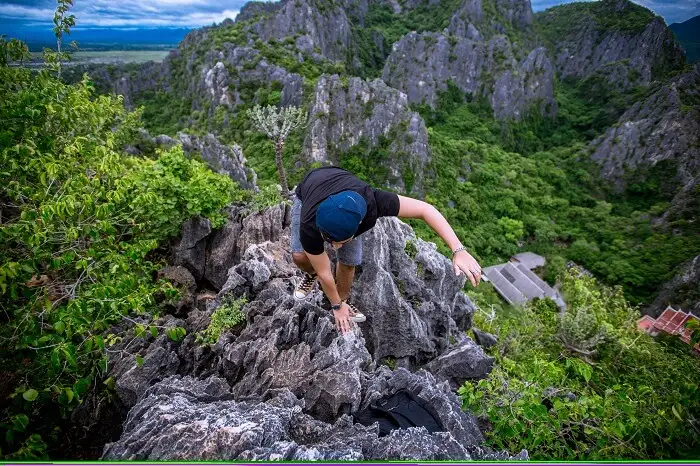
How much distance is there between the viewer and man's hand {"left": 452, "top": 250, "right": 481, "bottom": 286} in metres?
2.78

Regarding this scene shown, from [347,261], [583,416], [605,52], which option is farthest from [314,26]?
[583,416]

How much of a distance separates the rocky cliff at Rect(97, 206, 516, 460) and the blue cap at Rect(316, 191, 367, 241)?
157 centimetres

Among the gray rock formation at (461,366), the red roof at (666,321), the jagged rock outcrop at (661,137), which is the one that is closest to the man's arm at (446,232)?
the gray rock formation at (461,366)

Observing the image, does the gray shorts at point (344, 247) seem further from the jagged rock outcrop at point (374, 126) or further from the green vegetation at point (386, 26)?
the green vegetation at point (386, 26)

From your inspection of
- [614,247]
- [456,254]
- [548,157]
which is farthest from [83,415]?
[548,157]

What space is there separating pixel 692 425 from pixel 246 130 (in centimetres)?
3507

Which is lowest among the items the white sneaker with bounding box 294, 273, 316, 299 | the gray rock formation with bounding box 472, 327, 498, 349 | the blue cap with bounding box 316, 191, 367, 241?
the gray rock formation with bounding box 472, 327, 498, 349

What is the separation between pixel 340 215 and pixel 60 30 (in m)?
3.40

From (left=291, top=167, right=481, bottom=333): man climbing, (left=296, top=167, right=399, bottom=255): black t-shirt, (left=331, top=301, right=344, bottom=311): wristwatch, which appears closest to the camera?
(left=291, top=167, right=481, bottom=333): man climbing

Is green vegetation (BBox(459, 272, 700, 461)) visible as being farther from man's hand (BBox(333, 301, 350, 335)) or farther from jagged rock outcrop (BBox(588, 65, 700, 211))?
jagged rock outcrop (BBox(588, 65, 700, 211))

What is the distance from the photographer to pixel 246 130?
34.0 metres

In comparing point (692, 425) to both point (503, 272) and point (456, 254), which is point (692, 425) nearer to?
point (456, 254)

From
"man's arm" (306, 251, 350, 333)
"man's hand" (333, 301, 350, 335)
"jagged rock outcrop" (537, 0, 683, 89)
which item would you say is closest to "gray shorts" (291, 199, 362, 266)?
"man's arm" (306, 251, 350, 333)

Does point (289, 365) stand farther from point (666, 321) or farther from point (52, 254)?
point (666, 321)
